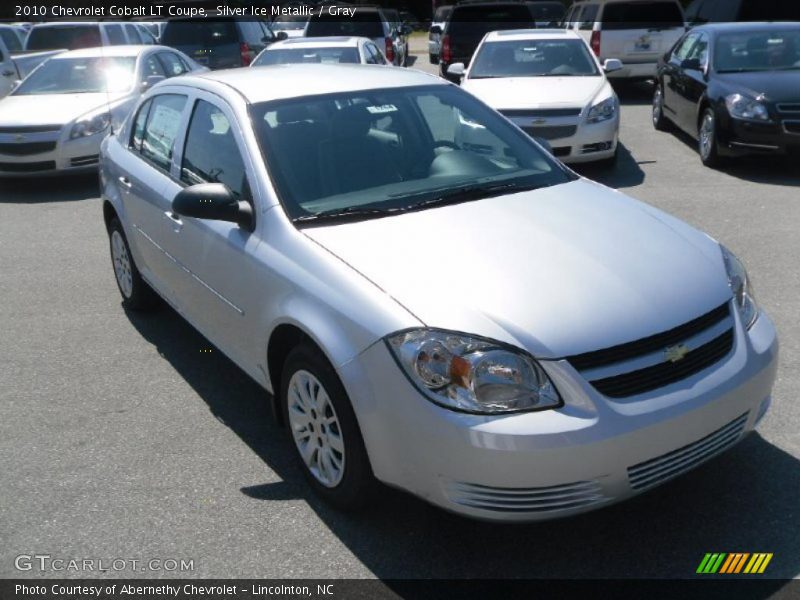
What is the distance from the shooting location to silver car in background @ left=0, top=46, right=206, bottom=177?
1054 centimetres

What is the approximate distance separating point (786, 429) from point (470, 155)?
1.99 m

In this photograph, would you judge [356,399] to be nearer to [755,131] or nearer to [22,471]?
[22,471]

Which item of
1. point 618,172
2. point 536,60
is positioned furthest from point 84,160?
point 618,172

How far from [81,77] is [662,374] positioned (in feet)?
34.9

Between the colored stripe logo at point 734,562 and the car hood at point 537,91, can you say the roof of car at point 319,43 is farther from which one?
the colored stripe logo at point 734,562

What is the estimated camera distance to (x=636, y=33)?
16375mm

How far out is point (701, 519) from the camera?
3.46m

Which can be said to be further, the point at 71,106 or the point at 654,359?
the point at 71,106

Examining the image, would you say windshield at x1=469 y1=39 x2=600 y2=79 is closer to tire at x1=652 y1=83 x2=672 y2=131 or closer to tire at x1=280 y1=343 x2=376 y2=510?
tire at x1=652 y1=83 x2=672 y2=131

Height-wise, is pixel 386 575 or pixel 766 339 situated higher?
pixel 766 339

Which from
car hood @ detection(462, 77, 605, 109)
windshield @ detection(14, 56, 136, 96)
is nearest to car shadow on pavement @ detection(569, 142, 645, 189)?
car hood @ detection(462, 77, 605, 109)

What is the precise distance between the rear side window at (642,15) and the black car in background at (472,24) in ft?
6.14

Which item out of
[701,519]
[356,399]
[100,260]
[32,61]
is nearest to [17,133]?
[100,260]

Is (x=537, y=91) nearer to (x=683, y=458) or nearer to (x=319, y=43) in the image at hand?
(x=319, y=43)
